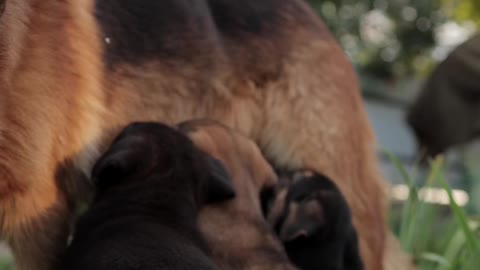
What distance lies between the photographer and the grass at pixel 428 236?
3.05 meters

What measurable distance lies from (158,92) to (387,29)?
29.6 ft

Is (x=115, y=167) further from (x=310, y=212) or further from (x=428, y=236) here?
(x=428, y=236)

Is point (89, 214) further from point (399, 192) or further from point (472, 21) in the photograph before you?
point (472, 21)

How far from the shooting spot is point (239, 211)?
8.85 feet

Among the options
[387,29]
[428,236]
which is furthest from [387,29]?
[428,236]

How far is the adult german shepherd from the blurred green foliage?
6202 mm

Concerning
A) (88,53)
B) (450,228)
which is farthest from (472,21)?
(88,53)

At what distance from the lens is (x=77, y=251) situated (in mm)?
2232

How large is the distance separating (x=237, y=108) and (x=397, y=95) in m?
9.60

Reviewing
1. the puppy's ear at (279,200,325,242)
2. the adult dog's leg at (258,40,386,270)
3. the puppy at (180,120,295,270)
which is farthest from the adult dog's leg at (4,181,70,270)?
the adult dog's leg at (258,40,386,270)

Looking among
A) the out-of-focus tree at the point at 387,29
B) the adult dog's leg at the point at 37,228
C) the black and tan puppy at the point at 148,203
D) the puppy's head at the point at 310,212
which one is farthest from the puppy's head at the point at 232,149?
the out-of-focus tree at the point at 387,29

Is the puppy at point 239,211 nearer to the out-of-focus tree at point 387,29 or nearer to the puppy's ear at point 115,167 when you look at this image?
the puppy's ear at point 115,167

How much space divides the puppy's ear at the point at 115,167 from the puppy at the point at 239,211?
290 millimetres

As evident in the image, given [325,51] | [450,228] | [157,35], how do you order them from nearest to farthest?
[157,35]
[325,51]
[450,228]
